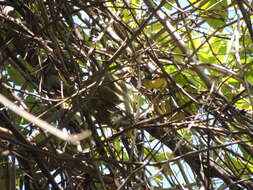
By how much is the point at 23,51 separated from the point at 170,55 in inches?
16.1

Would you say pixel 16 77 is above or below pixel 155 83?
above

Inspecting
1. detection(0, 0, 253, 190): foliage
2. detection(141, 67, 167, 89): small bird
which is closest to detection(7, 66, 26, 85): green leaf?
detection(0, 0, 253, 190): foliage

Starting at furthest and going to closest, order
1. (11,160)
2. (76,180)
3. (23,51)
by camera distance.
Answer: (23,51) < (76,180) < (11,160)

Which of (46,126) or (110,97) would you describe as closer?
(46,126)

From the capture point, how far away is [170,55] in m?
1.11

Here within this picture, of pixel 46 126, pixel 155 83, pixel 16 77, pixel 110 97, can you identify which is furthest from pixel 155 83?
pixel 46 126

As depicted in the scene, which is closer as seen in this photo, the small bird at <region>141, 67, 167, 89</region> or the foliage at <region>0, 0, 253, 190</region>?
the foliage at <region>0, 0, 253, 190</region>

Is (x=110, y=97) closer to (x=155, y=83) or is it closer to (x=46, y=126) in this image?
(x=155, y=83)

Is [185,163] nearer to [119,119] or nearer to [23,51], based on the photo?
[119,119]

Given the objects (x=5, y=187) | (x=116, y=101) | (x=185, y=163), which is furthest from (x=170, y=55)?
(x=5, y=187)

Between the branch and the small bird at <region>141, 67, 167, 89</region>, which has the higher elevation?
the small bird at <region>141, 67, 167, 89</region>

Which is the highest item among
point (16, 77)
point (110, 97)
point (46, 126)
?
point (16, 77)

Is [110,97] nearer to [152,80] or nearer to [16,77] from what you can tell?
[152,80]

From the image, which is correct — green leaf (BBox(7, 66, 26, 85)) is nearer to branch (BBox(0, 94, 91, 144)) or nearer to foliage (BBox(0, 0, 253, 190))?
foliage (BBox(0, 0, 253, 190))
